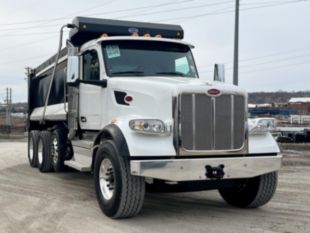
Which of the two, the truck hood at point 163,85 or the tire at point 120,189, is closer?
the tire at point 120,189

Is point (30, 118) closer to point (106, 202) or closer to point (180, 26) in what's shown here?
point (180, 26)

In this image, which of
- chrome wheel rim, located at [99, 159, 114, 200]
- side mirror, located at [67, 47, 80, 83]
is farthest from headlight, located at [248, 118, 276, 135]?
side mirror, located at [67, 47, 80, 83]

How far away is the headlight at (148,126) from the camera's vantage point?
246 inches

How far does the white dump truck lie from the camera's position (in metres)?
6.27

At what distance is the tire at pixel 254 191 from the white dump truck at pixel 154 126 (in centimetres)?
2

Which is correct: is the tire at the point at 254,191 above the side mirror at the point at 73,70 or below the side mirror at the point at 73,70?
below

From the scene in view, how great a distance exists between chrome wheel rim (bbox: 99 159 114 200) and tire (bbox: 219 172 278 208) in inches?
75.1

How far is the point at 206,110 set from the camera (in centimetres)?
647

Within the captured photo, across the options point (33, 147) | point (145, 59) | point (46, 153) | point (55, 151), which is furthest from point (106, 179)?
point (33, 147)

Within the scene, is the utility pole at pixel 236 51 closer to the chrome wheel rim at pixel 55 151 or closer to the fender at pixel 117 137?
the chrome wheel rim at pixel 55 151

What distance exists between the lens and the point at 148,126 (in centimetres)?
626

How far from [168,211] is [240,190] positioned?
1.26m

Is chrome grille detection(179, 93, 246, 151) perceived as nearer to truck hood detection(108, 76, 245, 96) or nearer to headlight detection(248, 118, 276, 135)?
truck hood detection(108, 76, 245, 96)

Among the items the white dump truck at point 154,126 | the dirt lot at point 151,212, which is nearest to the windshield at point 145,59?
the white dump truck at point 154,126
